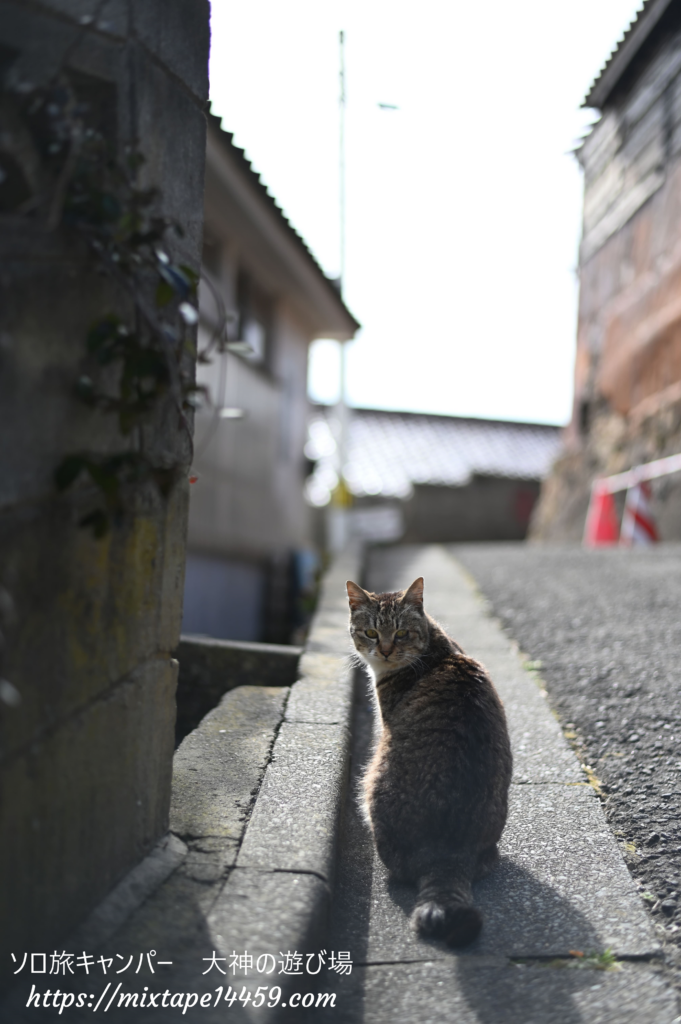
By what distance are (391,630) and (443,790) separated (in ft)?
2.78

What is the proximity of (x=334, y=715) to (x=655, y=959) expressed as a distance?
1.56 m

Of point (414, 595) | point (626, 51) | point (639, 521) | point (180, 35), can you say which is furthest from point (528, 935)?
point (626, 51)

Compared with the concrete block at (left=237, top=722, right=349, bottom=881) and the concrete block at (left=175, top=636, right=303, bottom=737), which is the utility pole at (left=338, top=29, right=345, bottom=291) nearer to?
the concrete block at (left=175, top=636, right=303, bottom=737)

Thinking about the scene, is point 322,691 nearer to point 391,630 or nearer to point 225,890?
point 391,630

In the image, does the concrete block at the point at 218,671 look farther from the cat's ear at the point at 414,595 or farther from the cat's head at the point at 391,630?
the cat's ear at the point at 414,595

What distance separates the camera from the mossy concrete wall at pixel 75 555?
58.3 inches

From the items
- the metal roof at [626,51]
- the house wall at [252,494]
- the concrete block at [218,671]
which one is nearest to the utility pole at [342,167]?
the house wall at [252,494]

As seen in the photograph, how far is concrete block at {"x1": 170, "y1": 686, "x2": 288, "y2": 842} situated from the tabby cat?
16.5 inches

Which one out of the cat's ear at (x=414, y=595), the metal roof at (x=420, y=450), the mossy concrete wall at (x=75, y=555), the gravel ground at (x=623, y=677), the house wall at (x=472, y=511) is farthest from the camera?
the metal roof at (x=420, y=450)

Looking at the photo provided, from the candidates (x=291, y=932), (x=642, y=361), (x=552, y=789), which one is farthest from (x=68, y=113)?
(x=642, y=361)

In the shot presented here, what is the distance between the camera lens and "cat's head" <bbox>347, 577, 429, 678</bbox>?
3014 mm

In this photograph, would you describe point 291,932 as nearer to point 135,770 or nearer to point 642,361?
point 135,770

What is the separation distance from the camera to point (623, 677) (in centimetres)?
386

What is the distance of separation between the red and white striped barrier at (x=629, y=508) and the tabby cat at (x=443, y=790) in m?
7.81
